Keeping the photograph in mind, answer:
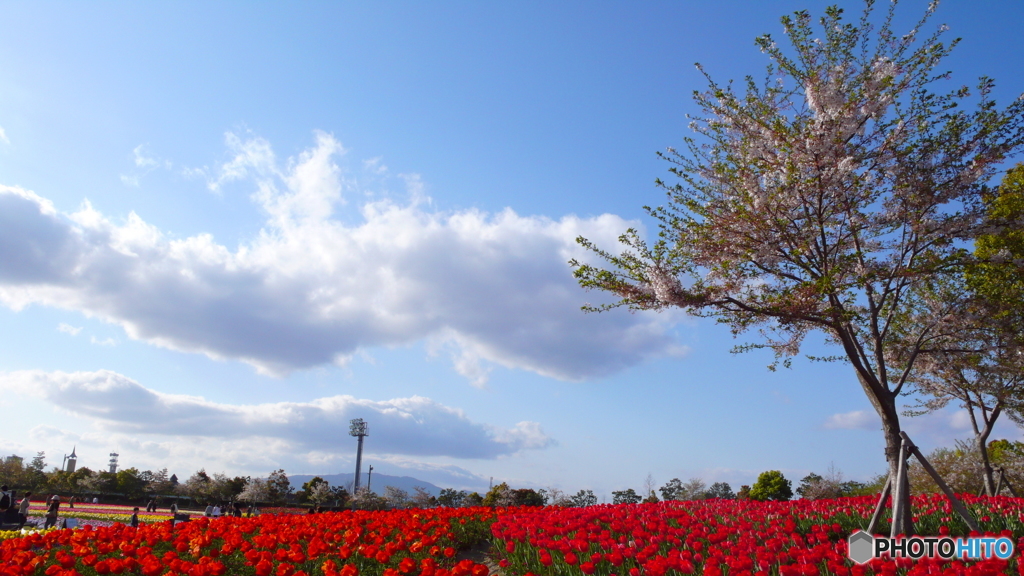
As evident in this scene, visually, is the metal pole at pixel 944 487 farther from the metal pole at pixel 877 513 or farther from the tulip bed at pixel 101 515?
the tulip bed at pixel 101 515

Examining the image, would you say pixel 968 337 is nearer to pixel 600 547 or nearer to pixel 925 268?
pixel 925 268

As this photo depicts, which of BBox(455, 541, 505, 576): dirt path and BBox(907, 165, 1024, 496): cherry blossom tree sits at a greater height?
BBox(907, 165, 1024, 496): cherry blossom tree

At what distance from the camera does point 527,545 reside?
27.9 ft

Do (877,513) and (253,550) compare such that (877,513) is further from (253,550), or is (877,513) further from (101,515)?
(101,515)

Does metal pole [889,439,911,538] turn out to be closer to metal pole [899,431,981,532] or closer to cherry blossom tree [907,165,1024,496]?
metal pole [899,431,981,532]

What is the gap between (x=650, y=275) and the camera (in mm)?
11477

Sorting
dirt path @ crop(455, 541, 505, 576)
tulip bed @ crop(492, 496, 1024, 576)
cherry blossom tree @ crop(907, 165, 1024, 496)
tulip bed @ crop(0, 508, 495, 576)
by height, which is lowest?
dirt path @ crop(455, 541, 505, 576)

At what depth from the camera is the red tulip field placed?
623 cm

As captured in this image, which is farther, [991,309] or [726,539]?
[991,309]

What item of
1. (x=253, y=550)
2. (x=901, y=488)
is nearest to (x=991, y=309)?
(x=901, y=488)

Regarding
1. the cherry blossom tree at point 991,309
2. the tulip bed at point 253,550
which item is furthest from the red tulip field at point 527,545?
the cherry blossom tree at point 991,309

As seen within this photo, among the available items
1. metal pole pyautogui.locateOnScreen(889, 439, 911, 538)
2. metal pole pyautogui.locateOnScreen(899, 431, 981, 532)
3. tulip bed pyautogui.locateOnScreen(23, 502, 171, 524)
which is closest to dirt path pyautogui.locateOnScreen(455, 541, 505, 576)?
metal pole pyautogui.locateOnScreen(889, 439, 911, 538)

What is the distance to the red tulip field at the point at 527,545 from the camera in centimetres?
623

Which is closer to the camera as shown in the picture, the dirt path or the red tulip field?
the red tulip field
